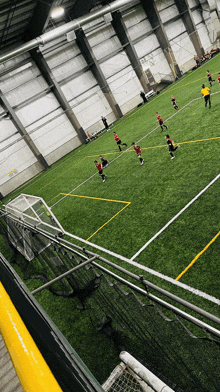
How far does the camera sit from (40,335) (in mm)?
1778

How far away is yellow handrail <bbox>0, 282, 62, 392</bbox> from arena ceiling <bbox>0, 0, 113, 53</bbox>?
25.2 metres

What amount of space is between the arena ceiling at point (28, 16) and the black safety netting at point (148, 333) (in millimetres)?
22782

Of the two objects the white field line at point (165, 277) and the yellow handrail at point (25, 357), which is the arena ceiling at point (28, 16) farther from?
the yellow handrail at point (25, 357)

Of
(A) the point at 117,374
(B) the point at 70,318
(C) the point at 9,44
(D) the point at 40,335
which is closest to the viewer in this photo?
(D) the point at 40,335

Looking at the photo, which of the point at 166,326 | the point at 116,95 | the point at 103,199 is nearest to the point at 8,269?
the point at 166,326

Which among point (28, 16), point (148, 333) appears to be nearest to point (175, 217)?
point (148, 333)

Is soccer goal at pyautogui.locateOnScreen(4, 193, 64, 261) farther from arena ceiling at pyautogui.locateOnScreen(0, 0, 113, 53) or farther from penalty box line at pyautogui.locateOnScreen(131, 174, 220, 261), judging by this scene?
arena ceiling at pyautogui.locateOnScreen(0, 0, 113, 53)

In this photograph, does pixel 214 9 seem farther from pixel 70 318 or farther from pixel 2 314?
pixel 2 314

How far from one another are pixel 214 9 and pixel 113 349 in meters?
49.9

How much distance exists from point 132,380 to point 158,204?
7.81m

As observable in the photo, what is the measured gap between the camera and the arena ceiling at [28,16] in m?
23.3

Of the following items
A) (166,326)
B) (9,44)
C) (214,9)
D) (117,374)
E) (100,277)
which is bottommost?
(117,374)

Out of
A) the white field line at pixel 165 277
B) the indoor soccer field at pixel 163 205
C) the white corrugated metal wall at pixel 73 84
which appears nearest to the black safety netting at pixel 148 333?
the white field line at pixel 165 277

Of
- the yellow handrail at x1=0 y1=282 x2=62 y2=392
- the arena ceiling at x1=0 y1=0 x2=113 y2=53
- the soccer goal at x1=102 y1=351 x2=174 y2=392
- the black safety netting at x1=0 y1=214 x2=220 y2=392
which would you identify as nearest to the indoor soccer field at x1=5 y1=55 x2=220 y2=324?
the black safety netting at x1=0 y1=214 x2=220 y2=392
